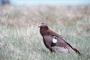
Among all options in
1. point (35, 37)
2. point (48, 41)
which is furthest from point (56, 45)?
point (35, 37)

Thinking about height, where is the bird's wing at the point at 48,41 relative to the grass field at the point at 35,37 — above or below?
above

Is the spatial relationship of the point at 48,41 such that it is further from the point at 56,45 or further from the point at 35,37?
the point at 35,37

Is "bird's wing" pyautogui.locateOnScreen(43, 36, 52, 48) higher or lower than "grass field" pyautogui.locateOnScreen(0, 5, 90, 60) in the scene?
higher

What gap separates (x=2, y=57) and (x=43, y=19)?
556cm

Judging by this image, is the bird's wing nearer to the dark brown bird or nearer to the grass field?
the dark brown bird

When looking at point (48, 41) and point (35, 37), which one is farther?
point (35, 37)

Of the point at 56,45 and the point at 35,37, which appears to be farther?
the point at 35,37

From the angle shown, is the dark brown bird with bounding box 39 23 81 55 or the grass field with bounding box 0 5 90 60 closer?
the grass field with bounding box 0 5 90 60


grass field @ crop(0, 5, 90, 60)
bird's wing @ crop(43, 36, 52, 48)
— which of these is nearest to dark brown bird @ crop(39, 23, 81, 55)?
bird's wing @ crop(43, 36, 52, 48)

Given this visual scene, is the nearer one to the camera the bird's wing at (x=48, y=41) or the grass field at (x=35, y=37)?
the grass field at (x=35, y=37)

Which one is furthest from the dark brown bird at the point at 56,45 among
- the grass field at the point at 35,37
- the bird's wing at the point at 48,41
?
the grass field at the point at 35,37

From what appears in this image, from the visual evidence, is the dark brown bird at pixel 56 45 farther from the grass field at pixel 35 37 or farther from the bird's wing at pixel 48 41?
the grass field at pixel 35 37

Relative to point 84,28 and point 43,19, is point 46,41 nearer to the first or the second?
point 84,28

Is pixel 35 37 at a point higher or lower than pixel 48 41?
lower
